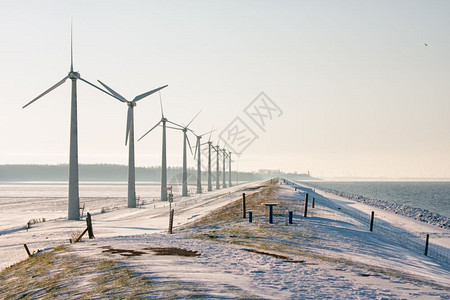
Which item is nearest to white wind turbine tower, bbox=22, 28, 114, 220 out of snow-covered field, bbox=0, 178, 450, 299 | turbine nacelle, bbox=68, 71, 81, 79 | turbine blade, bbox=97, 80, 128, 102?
turbine nacelle, bbox=68, 71, 81, 79

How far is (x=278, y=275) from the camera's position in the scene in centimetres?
1465

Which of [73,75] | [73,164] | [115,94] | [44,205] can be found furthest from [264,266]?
[44,205]

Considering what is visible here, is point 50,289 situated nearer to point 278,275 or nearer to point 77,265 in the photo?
point 77,265

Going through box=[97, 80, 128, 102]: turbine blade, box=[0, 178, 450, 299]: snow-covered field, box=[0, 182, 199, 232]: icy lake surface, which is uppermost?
box=[97, 80, 128, 102]: turbine blade

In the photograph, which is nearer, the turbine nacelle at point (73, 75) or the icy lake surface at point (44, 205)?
the turbine nacelle at point (73, 75)

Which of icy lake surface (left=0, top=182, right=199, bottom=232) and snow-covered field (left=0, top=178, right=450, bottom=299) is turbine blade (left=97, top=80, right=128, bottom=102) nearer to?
icy lake surface (left=0, top=182, right=199, bottom=232)

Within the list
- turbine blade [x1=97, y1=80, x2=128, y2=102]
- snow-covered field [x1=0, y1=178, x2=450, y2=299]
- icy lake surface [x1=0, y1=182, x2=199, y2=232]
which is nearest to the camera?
snow-covered field [x1=0, y1=178, x2=450, y2=299]

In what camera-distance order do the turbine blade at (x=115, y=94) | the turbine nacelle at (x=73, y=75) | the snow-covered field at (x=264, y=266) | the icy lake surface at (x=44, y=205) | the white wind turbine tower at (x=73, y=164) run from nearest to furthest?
1. the snow-covered field at (x=264, y=266)
2. the white wind turbine tower at (x=73, y=164)
3. the turbine nacelle at (x=73, y=75)
4. the icy lake surface at (x=44, y=205)
5. the turbine blade at (x=115, y=94)

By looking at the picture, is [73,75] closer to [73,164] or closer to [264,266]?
[73,164]

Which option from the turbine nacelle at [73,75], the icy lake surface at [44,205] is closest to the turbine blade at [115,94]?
the turbine nacelle at [73,75]

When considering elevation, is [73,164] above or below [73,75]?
below

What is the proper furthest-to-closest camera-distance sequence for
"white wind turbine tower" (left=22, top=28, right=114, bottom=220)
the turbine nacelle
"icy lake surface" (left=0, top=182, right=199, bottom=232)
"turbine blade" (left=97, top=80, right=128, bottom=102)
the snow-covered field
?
"turbine blade" (left=97, top=80, right=128, bottom=102) < "icy lake surface" (left=0, top=182, right=199, bottom=232) < the turbine nacelle < "white wind turbine tower" (left=22, top=28, right=114, bottom=220) < the snow-covered field

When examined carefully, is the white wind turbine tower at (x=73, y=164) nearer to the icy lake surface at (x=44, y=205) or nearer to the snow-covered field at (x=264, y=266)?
the icy lake surface at (x=44, y=205)

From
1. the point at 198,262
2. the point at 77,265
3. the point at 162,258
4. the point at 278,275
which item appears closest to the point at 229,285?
the point at 278,275
